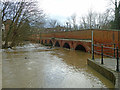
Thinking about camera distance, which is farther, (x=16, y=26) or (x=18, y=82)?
(x=16, y=26)

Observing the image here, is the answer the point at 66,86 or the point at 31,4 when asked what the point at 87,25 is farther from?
the point at 66,86

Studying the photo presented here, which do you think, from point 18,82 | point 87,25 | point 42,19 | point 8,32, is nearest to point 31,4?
point 42,19

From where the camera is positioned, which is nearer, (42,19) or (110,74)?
(110,74)

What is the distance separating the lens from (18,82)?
14.4ft

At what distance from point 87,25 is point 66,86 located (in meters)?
42.1

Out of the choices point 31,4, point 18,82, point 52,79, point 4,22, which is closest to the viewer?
point 18,82

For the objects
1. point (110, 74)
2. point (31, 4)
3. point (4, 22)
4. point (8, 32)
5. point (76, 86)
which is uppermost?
point (31, 4)

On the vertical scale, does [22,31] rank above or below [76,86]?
above

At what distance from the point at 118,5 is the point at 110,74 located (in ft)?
76.8

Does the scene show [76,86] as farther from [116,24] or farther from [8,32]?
[116,24]

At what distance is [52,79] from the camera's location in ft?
15.3

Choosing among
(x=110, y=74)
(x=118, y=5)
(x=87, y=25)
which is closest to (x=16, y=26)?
(x=110, y=74)

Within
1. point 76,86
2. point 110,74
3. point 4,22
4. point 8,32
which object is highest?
point 4,22

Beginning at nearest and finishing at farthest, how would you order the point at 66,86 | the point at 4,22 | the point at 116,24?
the point at 66,86
the point at 4,22
the point at 116,24
